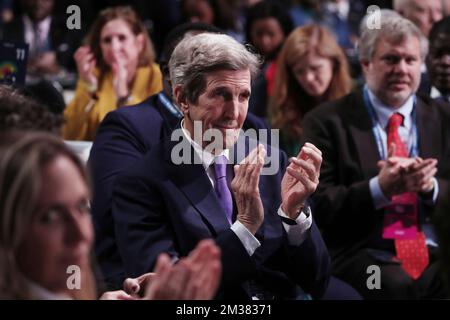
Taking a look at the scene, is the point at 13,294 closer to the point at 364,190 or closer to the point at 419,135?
the point at 364,190

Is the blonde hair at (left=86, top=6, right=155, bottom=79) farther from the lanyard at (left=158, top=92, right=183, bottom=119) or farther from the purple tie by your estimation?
the purple tie

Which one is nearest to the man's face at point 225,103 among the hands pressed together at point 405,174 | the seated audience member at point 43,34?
the hands pressed together at point 405,174

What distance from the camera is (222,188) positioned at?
2.84 meters

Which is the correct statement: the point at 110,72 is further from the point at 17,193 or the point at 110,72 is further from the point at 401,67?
the point at 17,193

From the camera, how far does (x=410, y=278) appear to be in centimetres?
359

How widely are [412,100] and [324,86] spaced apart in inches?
30.0

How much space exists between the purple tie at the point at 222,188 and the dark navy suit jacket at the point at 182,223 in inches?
1.6

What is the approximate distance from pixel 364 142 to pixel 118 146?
981 mm

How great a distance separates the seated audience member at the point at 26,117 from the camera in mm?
2342

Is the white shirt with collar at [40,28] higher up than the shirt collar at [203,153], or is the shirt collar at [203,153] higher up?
the white shirt with collar at [40,28]

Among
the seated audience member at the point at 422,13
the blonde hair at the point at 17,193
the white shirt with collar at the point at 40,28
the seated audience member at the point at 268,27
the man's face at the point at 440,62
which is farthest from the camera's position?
the white shirt with collar at the point at 40,28

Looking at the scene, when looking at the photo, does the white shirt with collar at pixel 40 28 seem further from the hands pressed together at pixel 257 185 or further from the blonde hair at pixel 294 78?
the hands pressed together at pixel 257 185

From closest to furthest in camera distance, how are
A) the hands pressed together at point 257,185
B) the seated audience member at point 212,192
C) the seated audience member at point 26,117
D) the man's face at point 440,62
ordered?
the seated audience member at point 26,117 < the hands pressed together at point 257,185 < the seated audience member at point 212,192 < the man's face at point 440,62
